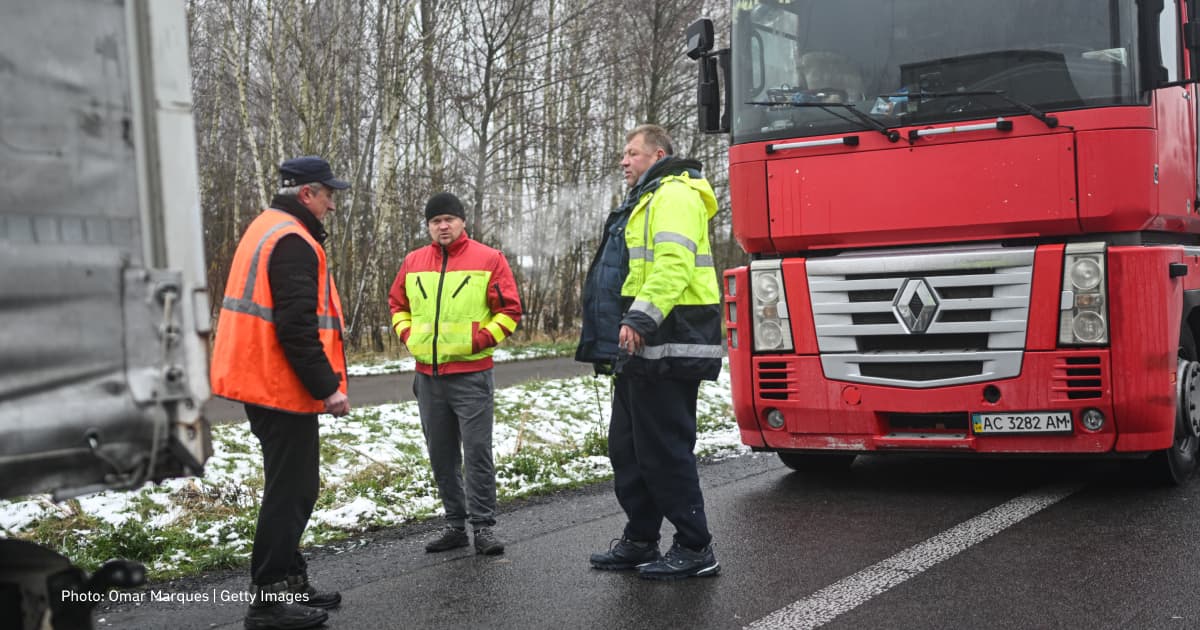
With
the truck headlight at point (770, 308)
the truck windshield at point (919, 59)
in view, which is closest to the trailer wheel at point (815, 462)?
the truck headlight at point (770, 308)

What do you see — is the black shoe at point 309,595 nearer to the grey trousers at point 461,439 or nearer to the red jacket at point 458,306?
the grey trousers at point 461,439

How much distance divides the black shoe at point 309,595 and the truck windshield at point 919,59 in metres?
3.94

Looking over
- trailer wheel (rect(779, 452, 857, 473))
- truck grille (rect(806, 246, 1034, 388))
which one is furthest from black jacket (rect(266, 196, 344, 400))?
trailer wheel (rect(779, 452, 857, 473))

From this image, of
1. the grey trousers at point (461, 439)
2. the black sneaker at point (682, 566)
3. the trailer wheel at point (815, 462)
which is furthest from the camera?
the trailer wheel at point (815, 462)

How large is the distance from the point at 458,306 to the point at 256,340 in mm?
1632

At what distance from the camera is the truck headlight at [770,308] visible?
7090 millimetres

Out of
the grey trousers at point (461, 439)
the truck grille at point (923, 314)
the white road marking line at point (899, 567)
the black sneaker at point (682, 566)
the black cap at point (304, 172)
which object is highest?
the black cap at point (304, 172)

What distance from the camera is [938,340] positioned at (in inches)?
264

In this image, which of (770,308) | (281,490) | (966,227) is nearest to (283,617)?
(281,490)

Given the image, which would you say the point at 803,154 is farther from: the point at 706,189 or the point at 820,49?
the point at 706,189

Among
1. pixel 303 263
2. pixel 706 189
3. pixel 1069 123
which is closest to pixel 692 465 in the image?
pixel 706 189

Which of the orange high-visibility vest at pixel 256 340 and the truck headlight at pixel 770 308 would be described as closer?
the orange high-visibility vest at pixel 256 340

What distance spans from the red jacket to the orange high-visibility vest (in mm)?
1379

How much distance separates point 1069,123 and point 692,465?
9.87 feet
